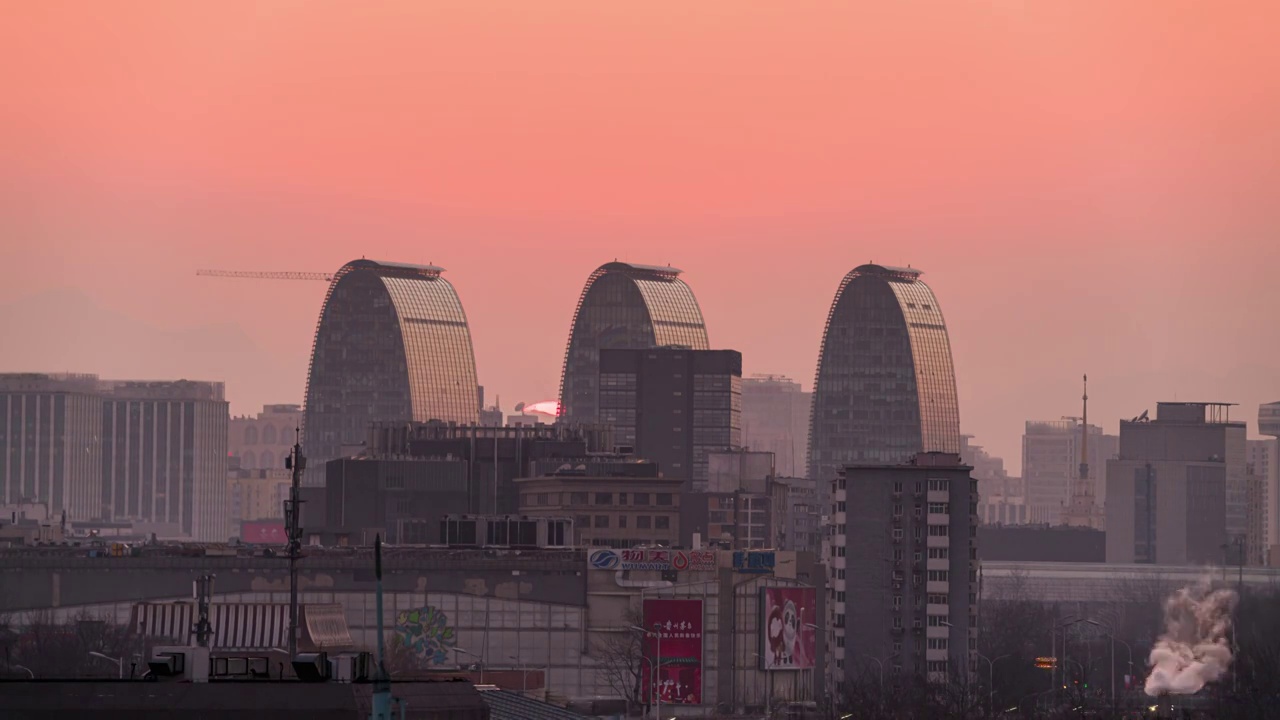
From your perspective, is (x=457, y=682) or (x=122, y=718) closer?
(x=122, y=718)

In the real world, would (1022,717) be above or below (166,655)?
below

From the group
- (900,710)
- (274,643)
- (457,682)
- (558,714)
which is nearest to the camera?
(457,682)

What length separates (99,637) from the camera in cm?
19938

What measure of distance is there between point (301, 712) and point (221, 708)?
1848 millimetres

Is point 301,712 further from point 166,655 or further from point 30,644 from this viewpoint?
point 30,644

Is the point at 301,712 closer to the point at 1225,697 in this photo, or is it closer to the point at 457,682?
the point at 457,682

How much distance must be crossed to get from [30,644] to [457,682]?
122 m

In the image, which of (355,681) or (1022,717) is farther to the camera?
(1022,717)

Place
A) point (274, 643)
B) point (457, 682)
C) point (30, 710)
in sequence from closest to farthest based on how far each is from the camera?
point (30, 710) → point (457, 682) → point (274, 643)

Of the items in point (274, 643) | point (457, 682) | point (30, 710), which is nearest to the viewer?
point (30, 710)

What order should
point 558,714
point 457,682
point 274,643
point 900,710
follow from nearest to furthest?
1. point 457,682
2. point 558,714
3. point 274,643
4. point 900,710

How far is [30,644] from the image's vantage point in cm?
19388

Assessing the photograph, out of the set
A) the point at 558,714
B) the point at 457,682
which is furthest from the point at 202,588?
the point at 457,682

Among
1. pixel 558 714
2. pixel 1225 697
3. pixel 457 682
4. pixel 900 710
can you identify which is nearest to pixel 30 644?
pixel 900 710
